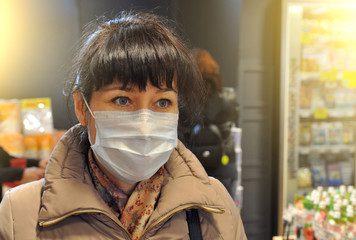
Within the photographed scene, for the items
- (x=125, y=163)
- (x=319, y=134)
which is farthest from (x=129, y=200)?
(x=319, y=134)

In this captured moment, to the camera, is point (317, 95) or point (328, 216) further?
point (317, 95)

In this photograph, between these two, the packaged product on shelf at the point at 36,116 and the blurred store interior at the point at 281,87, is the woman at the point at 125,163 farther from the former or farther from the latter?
the blurred store interior at the point at 281,87

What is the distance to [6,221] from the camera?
0.97 m

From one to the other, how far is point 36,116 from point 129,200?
1411mm

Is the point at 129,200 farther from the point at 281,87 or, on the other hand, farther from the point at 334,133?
the point at 334,133

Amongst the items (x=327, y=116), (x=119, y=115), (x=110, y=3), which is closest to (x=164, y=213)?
(x=119, y=115)

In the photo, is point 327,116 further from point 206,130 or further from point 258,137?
point 206,130

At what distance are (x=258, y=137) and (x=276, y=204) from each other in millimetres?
550

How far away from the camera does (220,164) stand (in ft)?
9.07

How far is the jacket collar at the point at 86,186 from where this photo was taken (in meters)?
0.99

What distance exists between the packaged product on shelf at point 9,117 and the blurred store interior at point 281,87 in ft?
3.66

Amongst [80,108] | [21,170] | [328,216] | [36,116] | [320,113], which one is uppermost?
[80,108]

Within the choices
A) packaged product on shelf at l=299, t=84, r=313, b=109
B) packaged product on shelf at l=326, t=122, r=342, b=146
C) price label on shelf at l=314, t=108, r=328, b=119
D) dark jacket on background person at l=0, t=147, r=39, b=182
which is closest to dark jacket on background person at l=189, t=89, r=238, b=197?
packaged product on shelf at l=299, t=84, r=313, b=109

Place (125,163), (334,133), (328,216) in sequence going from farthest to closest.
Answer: (334,133), (328,216), (125,163)
